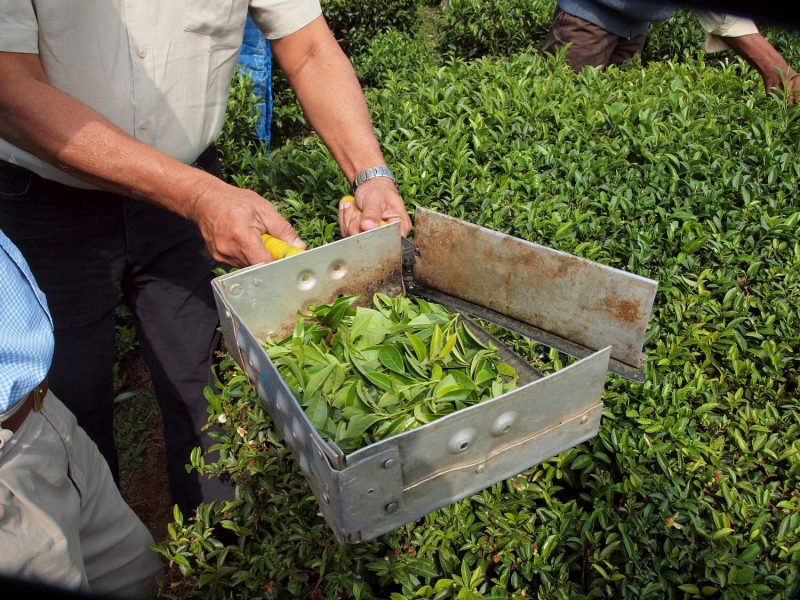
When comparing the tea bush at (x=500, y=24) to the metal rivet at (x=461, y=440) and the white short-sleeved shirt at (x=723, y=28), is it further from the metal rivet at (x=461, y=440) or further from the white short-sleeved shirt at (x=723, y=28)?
the metal rivet at (x=461, y=440)

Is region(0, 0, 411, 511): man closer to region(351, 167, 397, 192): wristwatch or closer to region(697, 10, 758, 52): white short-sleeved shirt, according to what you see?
region(351, 167, 397, 192): wristwatch

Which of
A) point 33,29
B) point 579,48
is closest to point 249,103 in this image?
point 579,48

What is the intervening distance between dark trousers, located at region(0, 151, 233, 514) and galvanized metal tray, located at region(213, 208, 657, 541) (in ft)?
3.52

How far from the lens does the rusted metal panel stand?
1807 mm

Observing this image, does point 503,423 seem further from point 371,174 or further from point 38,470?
point 38,470

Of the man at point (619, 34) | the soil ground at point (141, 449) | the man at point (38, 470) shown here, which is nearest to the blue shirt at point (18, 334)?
the man at point (38, 470)

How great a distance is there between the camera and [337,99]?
2736 millimetres

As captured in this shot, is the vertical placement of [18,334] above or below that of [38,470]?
above

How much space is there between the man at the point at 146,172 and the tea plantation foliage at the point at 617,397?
39cm

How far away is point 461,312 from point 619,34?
3.93 m

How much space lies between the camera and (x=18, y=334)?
1933mm

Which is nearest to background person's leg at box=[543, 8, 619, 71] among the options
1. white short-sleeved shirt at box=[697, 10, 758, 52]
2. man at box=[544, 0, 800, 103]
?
man at box=[544, 0, 800, 103]

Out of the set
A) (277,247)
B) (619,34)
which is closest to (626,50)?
(619,34)

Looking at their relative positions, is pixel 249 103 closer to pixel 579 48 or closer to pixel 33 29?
pixel 579 48
